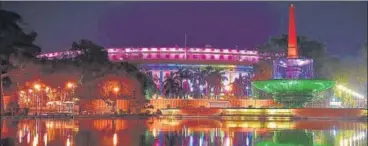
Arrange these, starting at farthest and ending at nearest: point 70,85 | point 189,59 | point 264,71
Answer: point 189,59
point 264,71
point 70,85

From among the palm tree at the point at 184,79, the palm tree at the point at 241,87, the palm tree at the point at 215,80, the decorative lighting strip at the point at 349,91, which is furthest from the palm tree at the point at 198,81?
the decorative lighting strip at the point at 349,91

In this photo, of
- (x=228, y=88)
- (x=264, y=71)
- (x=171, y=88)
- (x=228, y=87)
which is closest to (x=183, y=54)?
(x=228, y=87)

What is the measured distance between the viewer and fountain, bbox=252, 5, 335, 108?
115ft

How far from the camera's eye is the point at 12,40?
34.6 meters

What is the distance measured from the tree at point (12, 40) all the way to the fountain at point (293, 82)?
13.9 m

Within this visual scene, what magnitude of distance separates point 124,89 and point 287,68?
11361 mm

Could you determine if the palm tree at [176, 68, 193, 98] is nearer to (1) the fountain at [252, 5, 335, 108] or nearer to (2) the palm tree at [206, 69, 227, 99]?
(2) the palm tree at [206, 69, 227, 99]

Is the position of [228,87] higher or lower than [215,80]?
lower

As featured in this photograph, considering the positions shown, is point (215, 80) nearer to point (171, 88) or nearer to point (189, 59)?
point (171, 88)

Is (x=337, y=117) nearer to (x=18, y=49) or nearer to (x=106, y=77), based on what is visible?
(x=106, y=77)

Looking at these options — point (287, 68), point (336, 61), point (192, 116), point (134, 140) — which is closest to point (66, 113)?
point (192, 116)

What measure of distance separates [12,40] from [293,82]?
16.0m

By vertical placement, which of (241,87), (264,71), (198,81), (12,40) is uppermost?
(12,40)

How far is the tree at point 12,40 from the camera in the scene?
33.3 metres
